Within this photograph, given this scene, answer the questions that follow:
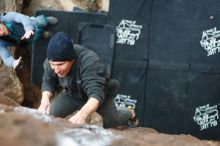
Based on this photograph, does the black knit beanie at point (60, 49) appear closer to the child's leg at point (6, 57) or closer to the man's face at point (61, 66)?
the man's face at point (61, 66)

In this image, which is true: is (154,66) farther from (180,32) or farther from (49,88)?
(49,88)

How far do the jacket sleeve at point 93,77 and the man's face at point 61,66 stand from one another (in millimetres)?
108

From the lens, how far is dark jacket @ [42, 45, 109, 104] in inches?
140

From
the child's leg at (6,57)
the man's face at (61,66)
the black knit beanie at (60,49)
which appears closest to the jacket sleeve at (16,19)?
the child's leg at (6,57)

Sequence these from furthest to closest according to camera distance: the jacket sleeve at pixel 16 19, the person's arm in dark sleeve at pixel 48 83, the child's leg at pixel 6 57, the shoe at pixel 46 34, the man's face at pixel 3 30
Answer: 1. the shoe at pixel 46 34
2. the child's leg at pixel 6 57
3. the jacket sleeve at pixel 16 19
4. the man's face at pixel 3 30
5. the person's arm in dark sleeve at pixel 48 83

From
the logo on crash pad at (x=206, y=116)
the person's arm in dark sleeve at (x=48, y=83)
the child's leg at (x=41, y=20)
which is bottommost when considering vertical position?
the logo on crash pad at (x=206, y=116)

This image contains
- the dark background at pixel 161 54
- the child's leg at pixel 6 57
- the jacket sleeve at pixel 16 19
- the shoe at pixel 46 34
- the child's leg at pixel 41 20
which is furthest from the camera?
the shoe at pixel 46 34

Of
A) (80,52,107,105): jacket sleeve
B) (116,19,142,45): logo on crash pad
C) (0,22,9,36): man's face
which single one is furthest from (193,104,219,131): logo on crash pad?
(80,52,107,105): jacket sleeve

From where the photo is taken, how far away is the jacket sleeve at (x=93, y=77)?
11.6 ft

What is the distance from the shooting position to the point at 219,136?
6184 mm

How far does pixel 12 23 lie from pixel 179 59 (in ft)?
6.90

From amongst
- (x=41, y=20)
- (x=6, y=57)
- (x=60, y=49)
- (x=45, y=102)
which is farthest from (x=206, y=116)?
(x=60, y=49)

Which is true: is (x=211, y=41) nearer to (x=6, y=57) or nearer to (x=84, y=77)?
(x=6, y=57)

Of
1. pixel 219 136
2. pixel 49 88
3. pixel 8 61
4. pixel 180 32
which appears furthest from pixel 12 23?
pixel 219 136
